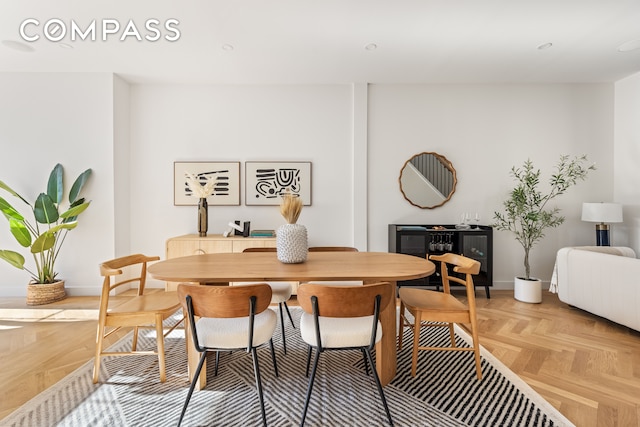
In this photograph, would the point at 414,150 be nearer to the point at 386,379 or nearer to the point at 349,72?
the point at 349,72

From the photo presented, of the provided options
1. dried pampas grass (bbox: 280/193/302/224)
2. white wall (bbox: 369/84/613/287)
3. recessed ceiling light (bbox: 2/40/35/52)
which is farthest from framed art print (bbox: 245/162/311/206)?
recessed ceiling light (bbox: 2/40/35/52)

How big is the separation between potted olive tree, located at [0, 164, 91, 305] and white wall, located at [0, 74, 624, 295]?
24.3 inches

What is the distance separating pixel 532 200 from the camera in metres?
4.02

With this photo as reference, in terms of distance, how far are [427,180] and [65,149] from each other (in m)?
4.84

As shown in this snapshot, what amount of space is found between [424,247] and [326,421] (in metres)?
2.59

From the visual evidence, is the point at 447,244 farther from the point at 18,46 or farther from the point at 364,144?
the point at 18,46

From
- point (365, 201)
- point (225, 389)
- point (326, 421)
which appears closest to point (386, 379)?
point (326, 421)

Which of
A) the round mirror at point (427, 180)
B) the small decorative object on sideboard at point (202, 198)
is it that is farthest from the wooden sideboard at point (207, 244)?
the round mirror at point (427, 180)

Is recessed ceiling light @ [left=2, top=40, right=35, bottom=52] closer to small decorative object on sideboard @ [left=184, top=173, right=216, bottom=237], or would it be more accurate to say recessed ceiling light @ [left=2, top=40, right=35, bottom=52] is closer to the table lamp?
small decorative object on sideboard @ [left=184, top=173, right=216, bottom=237]

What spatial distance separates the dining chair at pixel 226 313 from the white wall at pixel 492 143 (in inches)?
113

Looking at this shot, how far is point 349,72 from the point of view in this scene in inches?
150

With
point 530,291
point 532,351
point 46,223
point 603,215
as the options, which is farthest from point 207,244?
point 603,215

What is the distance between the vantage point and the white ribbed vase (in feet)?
6.52

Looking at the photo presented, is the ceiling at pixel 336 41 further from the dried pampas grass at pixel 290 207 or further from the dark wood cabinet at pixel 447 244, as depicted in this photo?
the dark wood cabinet at pixel 447 244
